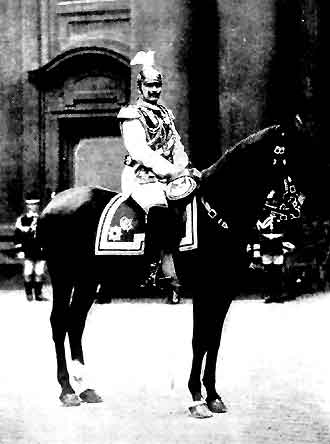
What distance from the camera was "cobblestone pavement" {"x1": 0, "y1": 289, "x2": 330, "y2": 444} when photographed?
546 centimetres

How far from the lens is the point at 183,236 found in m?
6.19

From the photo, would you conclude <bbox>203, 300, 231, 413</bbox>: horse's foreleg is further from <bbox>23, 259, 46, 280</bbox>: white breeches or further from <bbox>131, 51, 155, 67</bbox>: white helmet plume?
<bbox>23, 259, 46, 280</bbox>: white breeches

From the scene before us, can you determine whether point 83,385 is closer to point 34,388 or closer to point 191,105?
point 34,388

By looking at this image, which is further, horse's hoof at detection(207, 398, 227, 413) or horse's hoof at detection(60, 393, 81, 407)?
horse's hoof at detection(60, 393, 81, 407)

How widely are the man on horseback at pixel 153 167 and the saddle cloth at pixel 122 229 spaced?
0.08 meters

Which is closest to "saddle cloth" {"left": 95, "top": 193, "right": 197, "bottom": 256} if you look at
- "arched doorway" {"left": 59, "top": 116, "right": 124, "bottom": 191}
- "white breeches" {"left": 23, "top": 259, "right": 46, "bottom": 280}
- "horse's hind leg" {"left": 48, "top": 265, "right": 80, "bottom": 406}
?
"horse's hind leg" {"left": 48, "top": 265, "right": 80, "bottom": 406}

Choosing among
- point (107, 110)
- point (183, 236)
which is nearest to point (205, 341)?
point (183, 236)

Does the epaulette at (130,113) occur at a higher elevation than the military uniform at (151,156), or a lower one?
higher

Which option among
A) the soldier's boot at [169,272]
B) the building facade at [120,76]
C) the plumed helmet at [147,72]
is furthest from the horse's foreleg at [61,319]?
the building facade at [120,76]

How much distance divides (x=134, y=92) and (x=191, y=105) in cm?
118

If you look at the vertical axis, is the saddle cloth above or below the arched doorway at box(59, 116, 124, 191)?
below

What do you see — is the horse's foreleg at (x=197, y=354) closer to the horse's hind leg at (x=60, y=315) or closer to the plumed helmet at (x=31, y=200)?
the horse's hind leg at (x=60, y=315)

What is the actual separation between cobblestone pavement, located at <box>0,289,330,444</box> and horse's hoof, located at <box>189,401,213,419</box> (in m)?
0.05

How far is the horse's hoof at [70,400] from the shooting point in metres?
6.37
